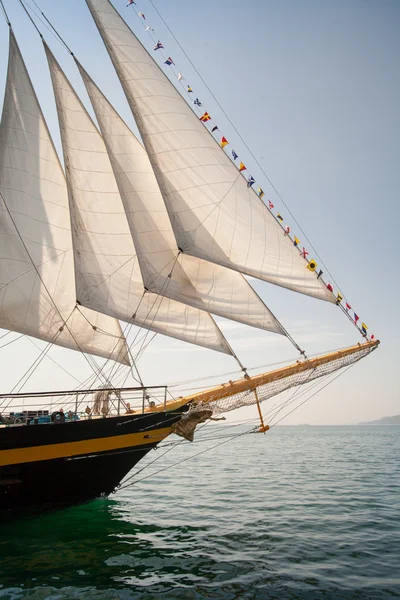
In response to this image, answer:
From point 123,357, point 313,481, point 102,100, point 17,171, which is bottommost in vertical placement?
point 313,481

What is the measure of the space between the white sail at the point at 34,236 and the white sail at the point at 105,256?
1.70 metres

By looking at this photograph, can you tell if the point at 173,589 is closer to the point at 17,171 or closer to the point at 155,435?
the point at 155,435

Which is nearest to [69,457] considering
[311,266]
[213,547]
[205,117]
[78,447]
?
[78,447]

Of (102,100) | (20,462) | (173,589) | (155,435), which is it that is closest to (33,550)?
(20,462)

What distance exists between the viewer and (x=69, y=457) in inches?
519

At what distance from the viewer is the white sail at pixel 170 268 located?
1470cm

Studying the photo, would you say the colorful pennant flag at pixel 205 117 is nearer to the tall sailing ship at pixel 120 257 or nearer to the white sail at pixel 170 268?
the tall sailing ship at pixel 120 257

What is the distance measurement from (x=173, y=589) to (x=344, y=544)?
446cm

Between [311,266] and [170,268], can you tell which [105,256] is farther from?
[311,266]

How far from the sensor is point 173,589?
772 cm

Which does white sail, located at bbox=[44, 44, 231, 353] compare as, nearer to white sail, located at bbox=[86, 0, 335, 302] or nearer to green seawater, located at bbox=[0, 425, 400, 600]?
white sail, located at bbox=[86, 0, 335, 302]

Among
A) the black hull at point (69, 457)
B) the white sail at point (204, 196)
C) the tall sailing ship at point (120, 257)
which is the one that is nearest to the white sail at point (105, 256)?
the tall sailing ship at point (120, 257)

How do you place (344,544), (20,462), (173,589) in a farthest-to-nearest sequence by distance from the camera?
(20,462) → (344,544) → (173,589)

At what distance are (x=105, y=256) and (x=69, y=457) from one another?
768 centimetres
